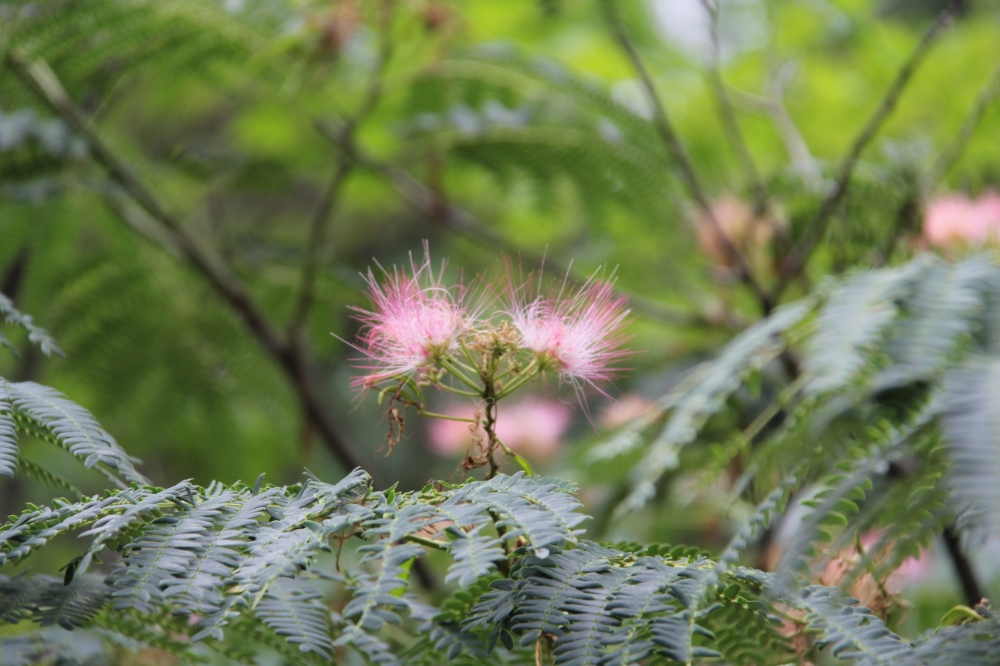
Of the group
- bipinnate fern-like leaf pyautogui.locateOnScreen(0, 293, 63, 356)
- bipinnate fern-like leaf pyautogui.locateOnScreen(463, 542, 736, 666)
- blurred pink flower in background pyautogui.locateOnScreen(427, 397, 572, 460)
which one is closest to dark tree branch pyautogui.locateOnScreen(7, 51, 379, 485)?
blurred pink flower in background pyautogui.locateOnScreen(427, 397, 572, 460)

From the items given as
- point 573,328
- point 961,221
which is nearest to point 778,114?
point 961,221

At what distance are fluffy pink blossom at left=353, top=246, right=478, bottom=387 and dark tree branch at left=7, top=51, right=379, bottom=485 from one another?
946 mm

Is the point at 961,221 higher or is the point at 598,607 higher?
the point at 961,221

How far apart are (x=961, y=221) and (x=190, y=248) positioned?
1.62 m

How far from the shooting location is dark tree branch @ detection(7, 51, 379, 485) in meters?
1.69

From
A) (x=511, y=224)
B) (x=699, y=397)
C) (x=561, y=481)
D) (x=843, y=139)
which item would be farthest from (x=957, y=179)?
(x=561, y=481)

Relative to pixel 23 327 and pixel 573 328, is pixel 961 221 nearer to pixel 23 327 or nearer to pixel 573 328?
pixel 573 328

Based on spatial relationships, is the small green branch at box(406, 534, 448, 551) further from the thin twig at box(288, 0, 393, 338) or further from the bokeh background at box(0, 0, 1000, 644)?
the thin twig at box(288, 0, 393, 338)

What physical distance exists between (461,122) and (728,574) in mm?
1244

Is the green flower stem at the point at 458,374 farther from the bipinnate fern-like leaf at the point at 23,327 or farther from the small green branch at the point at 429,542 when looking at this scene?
the bipinnate fern-like leaf at the point at 23,327

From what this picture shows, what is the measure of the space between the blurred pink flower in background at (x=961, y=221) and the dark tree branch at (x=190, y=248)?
1294 millimetres

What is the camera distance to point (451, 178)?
2.68 m

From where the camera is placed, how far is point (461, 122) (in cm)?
172

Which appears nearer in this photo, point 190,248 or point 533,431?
point 190,248
